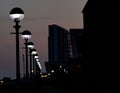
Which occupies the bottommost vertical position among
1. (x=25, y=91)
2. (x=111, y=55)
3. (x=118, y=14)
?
(x=25, y=91)

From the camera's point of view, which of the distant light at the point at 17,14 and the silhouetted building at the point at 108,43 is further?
the silhouetted building at the point at 108,43

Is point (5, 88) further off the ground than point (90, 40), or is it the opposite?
point (90, 40)

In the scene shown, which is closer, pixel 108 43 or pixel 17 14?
pixel 17 14

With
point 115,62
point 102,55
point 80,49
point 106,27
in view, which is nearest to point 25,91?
point 115,62

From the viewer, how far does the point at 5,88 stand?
29.9m

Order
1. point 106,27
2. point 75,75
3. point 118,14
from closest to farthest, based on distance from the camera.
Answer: point 118,14 → point 106,27 → point 75,75

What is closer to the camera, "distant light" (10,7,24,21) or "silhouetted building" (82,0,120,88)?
"distant light" (10,7,24,21)

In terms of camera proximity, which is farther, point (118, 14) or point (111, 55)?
point (111, 55)

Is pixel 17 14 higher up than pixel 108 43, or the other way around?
pixel 108 43

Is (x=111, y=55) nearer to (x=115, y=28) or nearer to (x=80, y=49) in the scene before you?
(x=115, y=28)

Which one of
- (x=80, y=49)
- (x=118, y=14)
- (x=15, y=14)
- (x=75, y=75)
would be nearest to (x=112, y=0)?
(x=118, y=14)

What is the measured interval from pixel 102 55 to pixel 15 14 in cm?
2385

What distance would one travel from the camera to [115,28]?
1481 inches

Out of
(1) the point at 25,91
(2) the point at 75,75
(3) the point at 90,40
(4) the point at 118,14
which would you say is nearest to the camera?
(1) the point at 25,91
